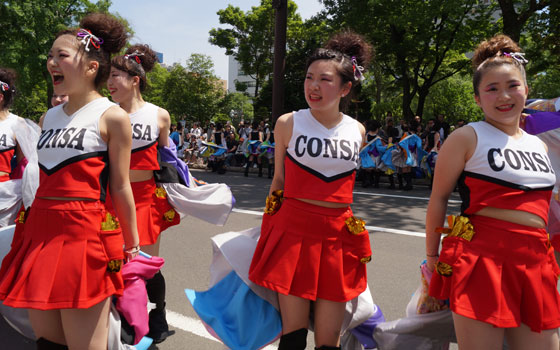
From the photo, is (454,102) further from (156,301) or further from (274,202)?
(274,202)

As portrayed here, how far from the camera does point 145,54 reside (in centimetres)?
355

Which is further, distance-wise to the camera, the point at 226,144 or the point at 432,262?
the point at 226,144

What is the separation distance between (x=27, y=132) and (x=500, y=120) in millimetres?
3499

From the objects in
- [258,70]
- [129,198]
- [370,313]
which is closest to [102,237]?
[129,198]

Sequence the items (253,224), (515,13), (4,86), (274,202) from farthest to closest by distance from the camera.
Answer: (515,13)
(253,224)
(4,86)
(274,202)

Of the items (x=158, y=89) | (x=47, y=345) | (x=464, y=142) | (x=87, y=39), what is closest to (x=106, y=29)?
(x=87, y=39)

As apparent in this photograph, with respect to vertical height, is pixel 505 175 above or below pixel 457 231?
above

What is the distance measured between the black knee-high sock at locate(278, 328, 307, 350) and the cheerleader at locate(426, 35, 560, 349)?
69 cm

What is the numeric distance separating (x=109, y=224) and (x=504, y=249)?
175 centimetres

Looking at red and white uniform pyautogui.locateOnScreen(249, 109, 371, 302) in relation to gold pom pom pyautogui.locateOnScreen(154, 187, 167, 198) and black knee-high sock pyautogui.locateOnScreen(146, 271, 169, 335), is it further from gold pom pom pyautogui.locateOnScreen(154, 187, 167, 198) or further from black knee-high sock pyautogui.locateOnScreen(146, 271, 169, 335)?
gold pom pom pyautogui.locateOnScreen(154, 187, 167, 198)

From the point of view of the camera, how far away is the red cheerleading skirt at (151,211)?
3.20m

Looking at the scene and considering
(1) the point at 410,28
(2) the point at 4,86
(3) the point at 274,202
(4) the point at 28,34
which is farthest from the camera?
(4) the point at 28,34

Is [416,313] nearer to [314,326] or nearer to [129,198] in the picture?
[314,326]

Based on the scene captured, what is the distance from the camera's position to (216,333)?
2393mm
